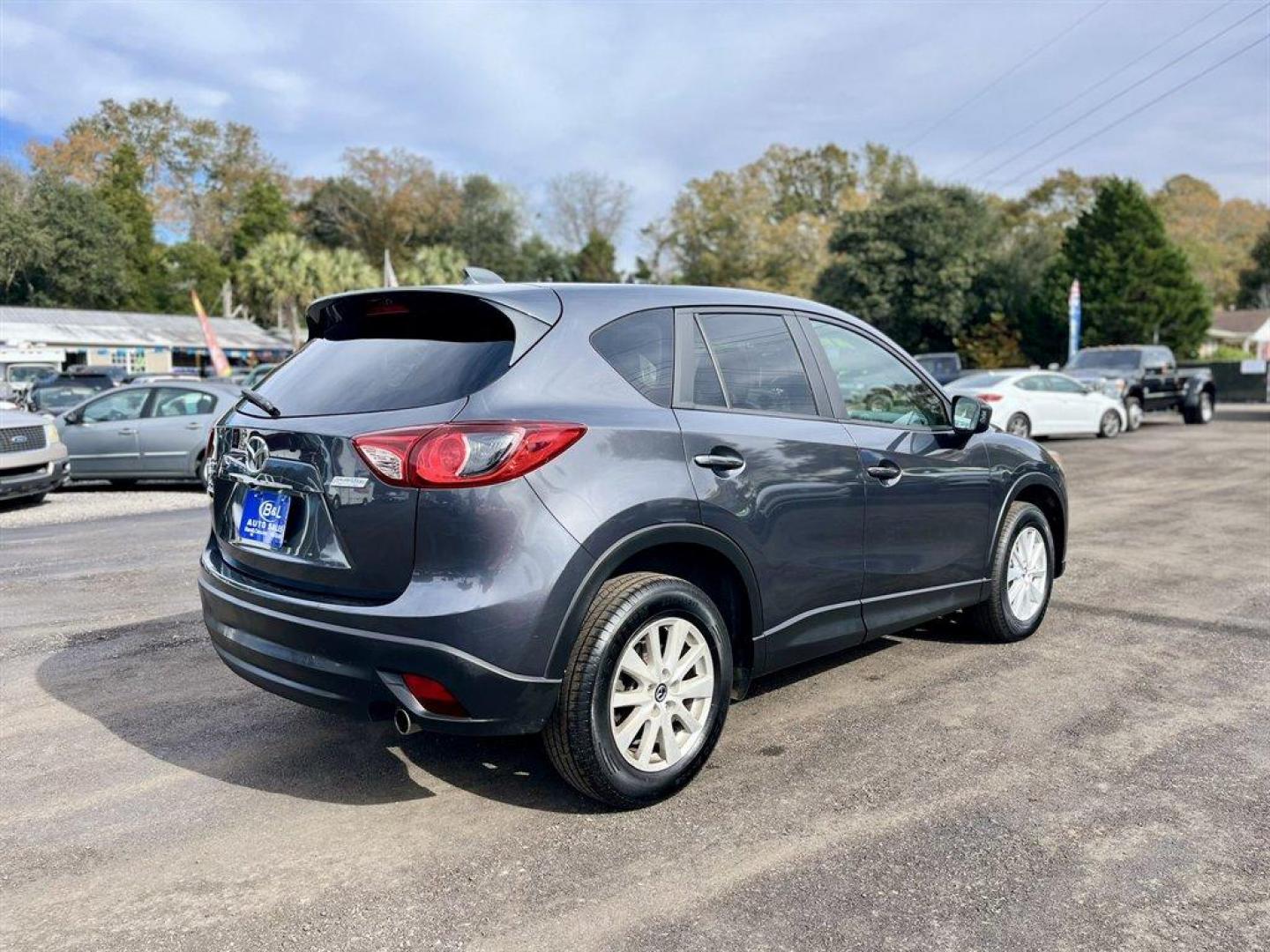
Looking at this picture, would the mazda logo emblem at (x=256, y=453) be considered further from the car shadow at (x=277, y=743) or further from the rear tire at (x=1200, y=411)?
the rear tire at (x=1200, y=411)

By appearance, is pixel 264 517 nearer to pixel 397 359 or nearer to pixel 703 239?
pixel 397 359

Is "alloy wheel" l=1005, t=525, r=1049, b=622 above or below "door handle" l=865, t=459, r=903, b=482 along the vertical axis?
below

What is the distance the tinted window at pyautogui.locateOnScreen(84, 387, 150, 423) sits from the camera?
45.4 feet

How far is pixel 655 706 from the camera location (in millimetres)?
3486

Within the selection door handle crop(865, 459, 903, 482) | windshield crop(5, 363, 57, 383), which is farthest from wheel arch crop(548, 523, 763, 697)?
windshield crop(5, 363, 57, 383)

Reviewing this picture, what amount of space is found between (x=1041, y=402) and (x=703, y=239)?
5028 cm

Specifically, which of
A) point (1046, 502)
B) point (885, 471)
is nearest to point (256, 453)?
point (885, 471)

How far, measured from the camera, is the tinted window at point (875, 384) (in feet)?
14.6

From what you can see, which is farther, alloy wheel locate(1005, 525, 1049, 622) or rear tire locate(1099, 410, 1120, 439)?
rear tire locate(1099, 410, 1120, 439)

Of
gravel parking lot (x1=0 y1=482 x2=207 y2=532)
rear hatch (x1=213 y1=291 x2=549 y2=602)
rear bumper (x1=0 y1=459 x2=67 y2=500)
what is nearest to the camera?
rear hatch (x1=213 y1=291 x2=549 y2=602)

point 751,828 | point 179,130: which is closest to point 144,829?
point 751,828

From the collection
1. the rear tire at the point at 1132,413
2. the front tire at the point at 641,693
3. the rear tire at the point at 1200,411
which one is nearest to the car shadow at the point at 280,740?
A: the front tire at the point at 641,693

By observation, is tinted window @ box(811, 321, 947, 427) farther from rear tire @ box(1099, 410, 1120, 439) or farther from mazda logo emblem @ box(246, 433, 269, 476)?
rear tire @ box(1099, 410, 1120, 439)

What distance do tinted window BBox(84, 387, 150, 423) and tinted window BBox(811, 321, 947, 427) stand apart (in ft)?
39.1
